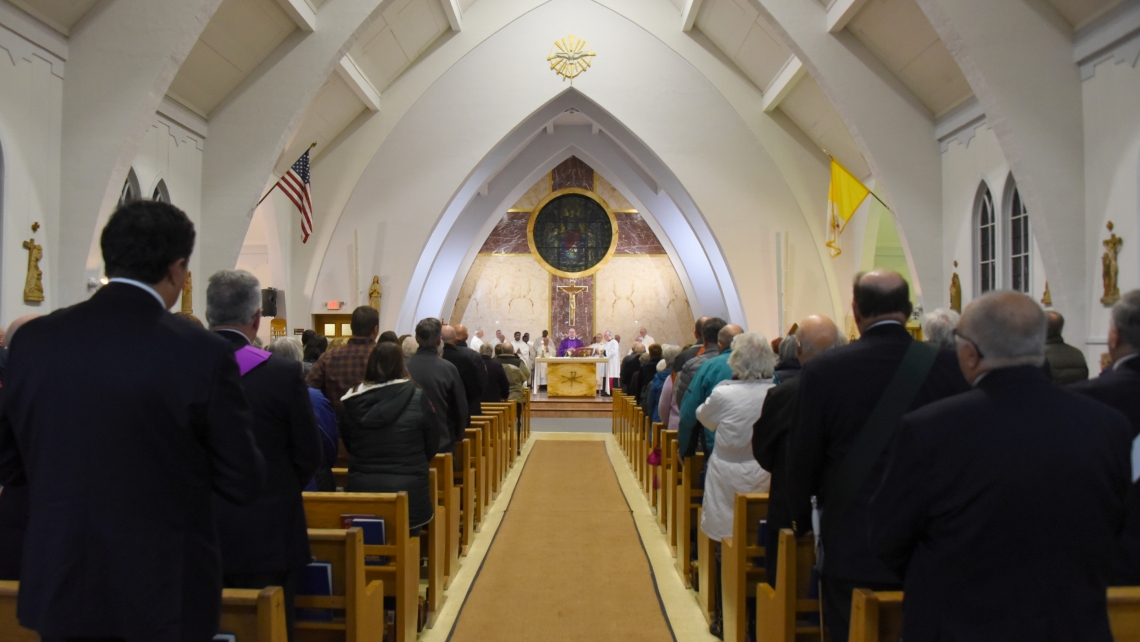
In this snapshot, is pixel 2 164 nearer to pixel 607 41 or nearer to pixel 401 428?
pixel 401 428

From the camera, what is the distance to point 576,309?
22.9 m

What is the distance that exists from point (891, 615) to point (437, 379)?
357 centimetres

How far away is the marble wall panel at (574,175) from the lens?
22.9 meters

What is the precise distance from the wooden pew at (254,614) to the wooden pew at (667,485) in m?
3.92

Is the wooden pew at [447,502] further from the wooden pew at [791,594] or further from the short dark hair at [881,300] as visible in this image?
the short dark hair at [881,300]

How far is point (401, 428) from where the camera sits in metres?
4.08

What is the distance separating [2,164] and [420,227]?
8115 millimetres

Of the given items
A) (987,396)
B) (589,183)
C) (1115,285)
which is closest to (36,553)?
(987,396)

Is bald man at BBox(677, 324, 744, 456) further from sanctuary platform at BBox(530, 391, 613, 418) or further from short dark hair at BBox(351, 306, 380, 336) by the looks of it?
sanctuary platform at BBox(530, 391, 613, 418)

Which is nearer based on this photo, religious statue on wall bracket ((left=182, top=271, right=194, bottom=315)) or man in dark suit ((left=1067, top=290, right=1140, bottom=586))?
man in dark suit ((left=1067, top=290, right=1140, bottom=586))

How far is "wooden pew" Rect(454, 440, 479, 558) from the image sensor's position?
6176 millimetres

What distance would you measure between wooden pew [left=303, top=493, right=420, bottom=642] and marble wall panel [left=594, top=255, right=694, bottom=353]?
752 inches

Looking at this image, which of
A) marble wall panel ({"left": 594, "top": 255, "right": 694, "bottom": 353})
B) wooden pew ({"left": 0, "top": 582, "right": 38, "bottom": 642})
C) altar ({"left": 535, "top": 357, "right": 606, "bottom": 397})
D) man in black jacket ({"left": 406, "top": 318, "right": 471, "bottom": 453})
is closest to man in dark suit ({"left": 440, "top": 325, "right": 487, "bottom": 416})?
man in black jacket ({"left": 406, "top": 318, "right": 471, "bottom": 453})

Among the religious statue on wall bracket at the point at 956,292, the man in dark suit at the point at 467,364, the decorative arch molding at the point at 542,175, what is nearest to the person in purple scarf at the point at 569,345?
the decorative arch molding at the point at 542,175
